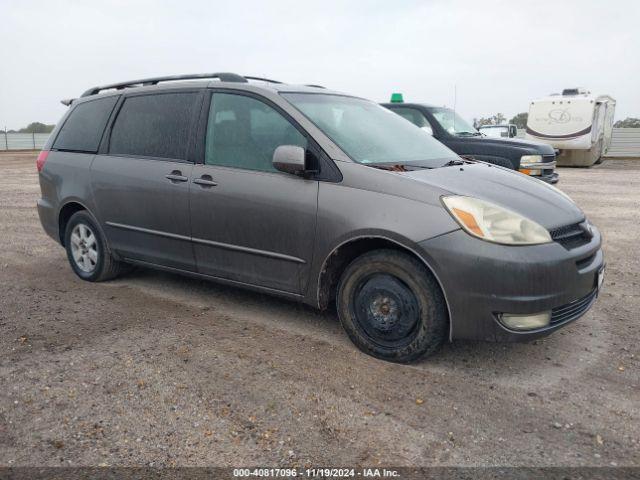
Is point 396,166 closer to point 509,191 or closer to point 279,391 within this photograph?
point 509,191

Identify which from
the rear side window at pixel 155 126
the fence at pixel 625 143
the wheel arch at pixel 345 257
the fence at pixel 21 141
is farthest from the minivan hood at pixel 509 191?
the fence at pixel 21 141

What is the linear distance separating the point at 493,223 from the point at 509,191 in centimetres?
50

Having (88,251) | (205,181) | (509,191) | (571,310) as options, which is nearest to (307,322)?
(205,181)

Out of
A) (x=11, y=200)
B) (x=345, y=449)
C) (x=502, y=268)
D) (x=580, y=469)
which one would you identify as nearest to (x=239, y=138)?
(x=502, y=268)

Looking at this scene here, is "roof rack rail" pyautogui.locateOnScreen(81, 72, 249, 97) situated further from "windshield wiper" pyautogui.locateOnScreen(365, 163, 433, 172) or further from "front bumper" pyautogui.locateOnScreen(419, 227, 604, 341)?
"front bumper" pyautogui.locateOnScreen(419, 227, 604, 341)

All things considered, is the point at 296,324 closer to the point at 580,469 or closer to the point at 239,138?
the point at 239,138

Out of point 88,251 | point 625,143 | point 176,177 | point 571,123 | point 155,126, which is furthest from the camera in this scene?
point 625,143

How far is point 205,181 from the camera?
4.10m

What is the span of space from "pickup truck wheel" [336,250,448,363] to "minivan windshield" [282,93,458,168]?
729mm

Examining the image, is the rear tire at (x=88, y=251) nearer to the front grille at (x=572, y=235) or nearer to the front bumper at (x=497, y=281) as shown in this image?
the front bumper at (x=497, y=281)

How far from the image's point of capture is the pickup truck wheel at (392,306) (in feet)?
10.7

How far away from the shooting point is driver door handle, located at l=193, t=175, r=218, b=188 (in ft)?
13.3

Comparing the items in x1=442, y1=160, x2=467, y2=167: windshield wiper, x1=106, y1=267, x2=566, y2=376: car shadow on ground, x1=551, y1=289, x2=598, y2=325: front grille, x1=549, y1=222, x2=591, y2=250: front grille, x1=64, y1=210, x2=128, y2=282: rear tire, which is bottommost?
x1=106, y1=267, x2=566, y2=376: car shadow on ground

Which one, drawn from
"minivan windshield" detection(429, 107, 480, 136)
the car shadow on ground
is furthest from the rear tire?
"minivan windshield" detection(429, 107, 480, 136)
